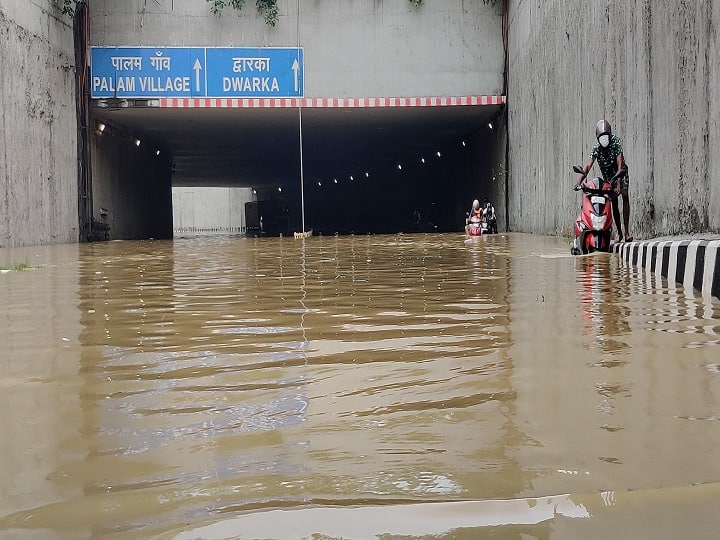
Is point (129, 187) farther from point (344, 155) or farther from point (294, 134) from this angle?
point (344, 155)

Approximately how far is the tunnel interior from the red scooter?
11736 mm

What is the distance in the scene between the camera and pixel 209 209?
5381 cm

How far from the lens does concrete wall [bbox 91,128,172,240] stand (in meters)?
20.5

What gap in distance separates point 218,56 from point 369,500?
61.3ft

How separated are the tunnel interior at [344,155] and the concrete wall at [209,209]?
552 cm

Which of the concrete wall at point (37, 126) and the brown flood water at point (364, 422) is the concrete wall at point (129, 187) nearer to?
the concrete wall at point (37, 126)

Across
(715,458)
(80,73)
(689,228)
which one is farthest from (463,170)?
(715,458)

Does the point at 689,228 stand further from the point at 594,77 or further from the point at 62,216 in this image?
the point at 62,216

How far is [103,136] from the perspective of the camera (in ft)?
68.5

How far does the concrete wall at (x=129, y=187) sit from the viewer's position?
67.4 feet

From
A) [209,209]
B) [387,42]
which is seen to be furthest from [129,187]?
[209,209]

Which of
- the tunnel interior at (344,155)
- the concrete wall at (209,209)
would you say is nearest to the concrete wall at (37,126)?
the tunnel interior at (344,155)

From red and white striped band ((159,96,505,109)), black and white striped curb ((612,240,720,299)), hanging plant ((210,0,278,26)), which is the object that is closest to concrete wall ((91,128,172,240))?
red and white striped band ((159,96,505,109))

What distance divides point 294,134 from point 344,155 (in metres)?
6.91
